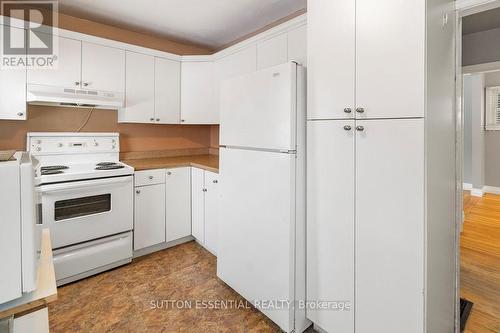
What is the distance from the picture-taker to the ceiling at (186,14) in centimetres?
248

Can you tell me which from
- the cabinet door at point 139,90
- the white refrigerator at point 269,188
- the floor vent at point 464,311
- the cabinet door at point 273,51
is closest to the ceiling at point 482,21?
the cabinet door at point 273,51

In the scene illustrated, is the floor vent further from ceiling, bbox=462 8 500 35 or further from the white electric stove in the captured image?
the white electric stove

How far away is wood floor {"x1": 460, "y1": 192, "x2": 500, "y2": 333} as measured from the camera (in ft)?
6.21

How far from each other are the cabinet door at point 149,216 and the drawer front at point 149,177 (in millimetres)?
43

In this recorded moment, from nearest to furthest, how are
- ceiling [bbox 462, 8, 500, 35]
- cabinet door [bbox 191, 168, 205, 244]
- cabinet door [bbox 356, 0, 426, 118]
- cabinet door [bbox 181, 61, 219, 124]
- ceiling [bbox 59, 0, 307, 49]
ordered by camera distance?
cabinet door [bbox 356, 0, 426, 118], ceiling [bbox 59, 0, 307, 49], ceiling [bbox 462, 8, 500, 35], cabinet door [bbox 191, 168, 205, 244], cabinet door [bbox 181, 61, 219, 124]

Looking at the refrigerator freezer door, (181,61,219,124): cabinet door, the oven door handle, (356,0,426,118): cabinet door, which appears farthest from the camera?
(181,61,219,124): cabinet door

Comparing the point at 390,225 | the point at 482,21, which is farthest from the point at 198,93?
the point at 482,21

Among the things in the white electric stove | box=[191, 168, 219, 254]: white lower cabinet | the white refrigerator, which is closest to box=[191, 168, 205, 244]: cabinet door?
box=[191, 168, 219, 254]: white lower cabinet

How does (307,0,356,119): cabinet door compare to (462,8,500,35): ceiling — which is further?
(462,8,500,35): ceiling

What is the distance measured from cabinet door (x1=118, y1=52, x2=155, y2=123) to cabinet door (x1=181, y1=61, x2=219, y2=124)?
1.26 ft

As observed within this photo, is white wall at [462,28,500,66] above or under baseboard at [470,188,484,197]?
above

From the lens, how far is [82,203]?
91.7 inches

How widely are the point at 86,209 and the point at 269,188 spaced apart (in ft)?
5.56

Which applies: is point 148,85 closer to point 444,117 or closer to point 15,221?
point 15,221
